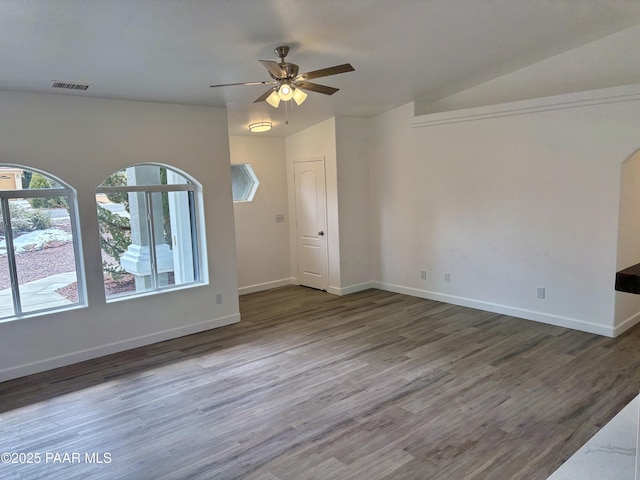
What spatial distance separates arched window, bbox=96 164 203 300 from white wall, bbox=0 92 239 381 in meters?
0.15

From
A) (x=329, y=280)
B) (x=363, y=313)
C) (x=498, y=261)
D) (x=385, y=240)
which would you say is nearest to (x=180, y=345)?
(x=363, y=313)

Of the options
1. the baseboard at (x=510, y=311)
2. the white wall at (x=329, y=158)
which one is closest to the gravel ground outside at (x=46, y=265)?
the white wall at (x=329, y=158)

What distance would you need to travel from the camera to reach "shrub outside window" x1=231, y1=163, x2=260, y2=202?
7.08m

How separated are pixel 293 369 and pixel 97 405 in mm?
1672

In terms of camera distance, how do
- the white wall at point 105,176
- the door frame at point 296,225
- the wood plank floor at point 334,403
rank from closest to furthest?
1. the wood plank floor at point 334,403
2. the white wall at point 105,176
3. the door frame at point 296,225

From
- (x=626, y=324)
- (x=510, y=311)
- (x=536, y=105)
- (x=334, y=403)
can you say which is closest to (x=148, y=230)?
(x=334, y=403)

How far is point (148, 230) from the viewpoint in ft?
16.3

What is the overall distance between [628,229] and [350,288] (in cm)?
369

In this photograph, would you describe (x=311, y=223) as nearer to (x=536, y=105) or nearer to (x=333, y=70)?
(x=536, y=105)

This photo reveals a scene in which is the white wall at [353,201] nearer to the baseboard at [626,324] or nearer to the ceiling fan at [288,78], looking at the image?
the ceiling fan at [288,78]

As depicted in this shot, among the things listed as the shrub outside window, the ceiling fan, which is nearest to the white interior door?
the shrub outside window

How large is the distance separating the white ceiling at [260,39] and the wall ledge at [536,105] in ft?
1.60

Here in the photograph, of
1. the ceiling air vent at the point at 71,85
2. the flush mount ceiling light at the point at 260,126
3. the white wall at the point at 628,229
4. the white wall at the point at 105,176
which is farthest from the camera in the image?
the flush mount ceiling light at the point at 260,126

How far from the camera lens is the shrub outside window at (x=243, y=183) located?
7.08 metres
